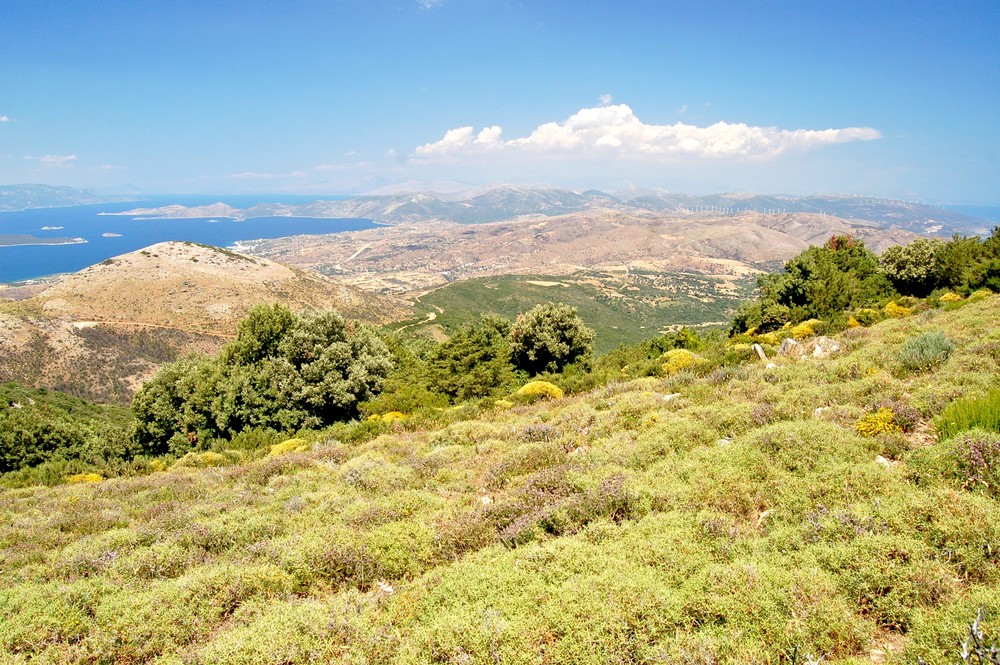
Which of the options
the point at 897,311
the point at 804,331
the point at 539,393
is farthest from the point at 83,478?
the point at 897,311

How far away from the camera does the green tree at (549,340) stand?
28986mm

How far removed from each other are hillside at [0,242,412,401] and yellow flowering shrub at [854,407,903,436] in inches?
2538

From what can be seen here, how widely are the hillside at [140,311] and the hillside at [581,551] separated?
56.1 meters

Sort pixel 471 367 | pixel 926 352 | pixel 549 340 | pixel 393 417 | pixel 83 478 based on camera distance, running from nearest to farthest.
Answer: pixel 926 352 → pixel 83 478 → pixel 393 417 → pixel 471 367 → pixel 549 340

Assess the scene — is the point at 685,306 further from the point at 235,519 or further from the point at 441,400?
the point at 235,519

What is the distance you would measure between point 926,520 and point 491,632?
17.2 ft

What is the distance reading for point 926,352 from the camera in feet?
39.9

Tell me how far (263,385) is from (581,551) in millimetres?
23274

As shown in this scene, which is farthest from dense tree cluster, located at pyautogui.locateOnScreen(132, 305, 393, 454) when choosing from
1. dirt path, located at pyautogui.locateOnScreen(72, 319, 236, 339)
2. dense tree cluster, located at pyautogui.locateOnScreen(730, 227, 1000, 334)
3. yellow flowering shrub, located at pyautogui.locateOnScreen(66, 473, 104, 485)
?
dirt path, located at pyautogui.locateOnScreen(72, 319, 236, 339)

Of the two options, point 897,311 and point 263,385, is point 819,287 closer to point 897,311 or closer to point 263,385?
point 897,311

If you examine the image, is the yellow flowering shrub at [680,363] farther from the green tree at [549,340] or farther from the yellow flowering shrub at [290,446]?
the yellow flowering shrub at [290,446]

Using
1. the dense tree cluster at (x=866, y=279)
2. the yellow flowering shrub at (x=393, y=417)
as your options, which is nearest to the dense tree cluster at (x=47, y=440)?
the yellow flowering shrub at (x=393, y=417)

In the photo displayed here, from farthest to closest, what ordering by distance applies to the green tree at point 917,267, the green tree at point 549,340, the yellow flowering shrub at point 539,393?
the green tree at point 917,267
the green tree at point 549,340
the yellow flowering shrub at point 539,393

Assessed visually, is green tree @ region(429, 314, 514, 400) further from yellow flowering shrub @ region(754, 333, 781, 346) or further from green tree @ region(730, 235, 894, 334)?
green tree @ region(730, 235, 894, 334)
